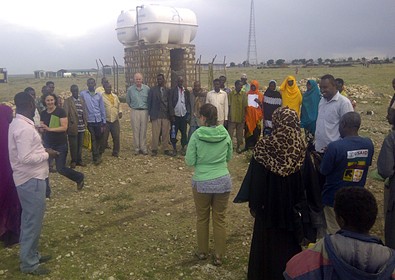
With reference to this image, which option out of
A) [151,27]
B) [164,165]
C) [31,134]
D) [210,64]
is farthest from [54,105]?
[210,64]

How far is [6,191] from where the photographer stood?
4.33 meters

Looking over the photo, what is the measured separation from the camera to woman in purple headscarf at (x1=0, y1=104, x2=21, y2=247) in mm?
4301

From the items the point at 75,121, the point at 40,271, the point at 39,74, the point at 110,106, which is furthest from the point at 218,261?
the point at 39,74

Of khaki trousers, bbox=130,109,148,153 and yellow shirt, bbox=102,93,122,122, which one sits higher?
yellow shirt, bbox=102,93,122,122

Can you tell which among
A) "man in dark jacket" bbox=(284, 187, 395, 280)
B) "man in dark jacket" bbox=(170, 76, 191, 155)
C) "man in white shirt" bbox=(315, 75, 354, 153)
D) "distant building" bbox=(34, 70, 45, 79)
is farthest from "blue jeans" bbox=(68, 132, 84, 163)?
"distant building" bbox=(34, 70, 45, 79)

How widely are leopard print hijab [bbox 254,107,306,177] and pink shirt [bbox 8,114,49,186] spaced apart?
2.17 meters

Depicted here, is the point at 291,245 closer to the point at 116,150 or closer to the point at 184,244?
the point at 184,244

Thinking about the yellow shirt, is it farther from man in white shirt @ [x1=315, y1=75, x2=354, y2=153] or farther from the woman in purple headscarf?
man in white shirt @ [x1=315, y1=75, x2=354, y2=153]

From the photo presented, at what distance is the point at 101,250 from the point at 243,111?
5377 millimetres

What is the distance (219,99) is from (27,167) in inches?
208

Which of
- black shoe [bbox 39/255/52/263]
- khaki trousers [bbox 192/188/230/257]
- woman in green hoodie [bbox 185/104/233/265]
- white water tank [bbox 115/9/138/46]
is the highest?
white water tank [bbox 115/9/138/46]

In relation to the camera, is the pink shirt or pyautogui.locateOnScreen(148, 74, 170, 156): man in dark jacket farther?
pyautogui.locateOnScreen(148, 74, 170, 156): man in dark jacket

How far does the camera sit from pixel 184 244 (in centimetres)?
482

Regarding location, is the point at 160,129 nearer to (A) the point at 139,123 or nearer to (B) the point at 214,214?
(A) the point at 139,123
